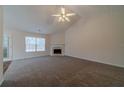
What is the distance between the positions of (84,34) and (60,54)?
3.34 meters

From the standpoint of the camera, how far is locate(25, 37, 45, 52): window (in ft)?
26.4

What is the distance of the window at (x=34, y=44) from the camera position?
8.06m

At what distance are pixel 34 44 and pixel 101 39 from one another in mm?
5324

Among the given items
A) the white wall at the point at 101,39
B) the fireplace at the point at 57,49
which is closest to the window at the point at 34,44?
the fireplace at the point at 57,49

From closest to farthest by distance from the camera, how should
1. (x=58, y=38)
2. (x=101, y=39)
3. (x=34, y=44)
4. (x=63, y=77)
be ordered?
1. (x=63, y=77)
2. (x=101, y=39)
3. (x=34, y=44)
4. (x=58, y=38)

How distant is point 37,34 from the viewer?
8672 mm

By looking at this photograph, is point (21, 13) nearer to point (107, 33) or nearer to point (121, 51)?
point (107, 33)

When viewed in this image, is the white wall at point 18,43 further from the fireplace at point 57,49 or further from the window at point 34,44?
the fireplace at point 57,49

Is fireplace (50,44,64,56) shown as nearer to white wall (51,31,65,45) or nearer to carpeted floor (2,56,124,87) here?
white wall (51,31,65,45)

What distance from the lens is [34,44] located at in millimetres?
8656

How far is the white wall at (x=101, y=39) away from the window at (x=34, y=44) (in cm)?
282

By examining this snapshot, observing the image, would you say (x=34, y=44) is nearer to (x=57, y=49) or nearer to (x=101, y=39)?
(x=57, y=49)

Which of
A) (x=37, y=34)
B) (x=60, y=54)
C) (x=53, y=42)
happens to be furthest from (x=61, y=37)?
(x=37, y=34)

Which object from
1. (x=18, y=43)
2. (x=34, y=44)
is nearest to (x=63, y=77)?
(x=18, y=43)
